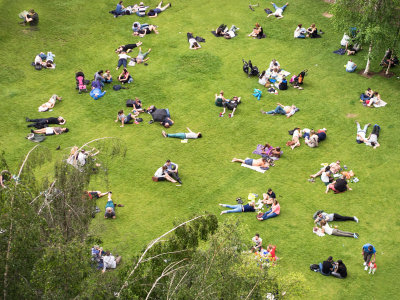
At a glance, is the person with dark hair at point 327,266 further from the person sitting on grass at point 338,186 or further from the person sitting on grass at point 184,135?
the person sitting on grass at point 184,135

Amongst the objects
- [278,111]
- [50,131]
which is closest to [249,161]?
[278,111]

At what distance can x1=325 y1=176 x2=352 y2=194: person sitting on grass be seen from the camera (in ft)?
87.6

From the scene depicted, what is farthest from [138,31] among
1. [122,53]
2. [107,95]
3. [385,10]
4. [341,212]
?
[341,212]

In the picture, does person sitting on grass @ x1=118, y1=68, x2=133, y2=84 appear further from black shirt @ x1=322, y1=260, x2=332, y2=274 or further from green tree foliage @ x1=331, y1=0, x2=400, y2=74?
black shirt @ x1=322, y1=260, x2=332, y2=274

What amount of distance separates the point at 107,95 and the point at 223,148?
8.20 m

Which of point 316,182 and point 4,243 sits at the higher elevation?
point 4,243

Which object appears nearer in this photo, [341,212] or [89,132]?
[341,212]

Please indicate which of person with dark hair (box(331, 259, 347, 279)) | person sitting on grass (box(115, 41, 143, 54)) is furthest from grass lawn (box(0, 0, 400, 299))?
person sitting on grass (box(115, 41, 143, 54))

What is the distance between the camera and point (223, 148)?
29.8m

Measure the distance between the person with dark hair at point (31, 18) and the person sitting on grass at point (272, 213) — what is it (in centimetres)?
2300

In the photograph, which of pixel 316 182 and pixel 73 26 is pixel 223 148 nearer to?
pixel 316 182

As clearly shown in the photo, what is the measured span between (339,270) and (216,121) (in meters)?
12.0

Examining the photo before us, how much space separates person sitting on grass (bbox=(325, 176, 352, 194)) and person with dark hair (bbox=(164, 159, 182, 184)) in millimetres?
7009

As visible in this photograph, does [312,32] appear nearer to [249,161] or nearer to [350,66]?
[350,66]
